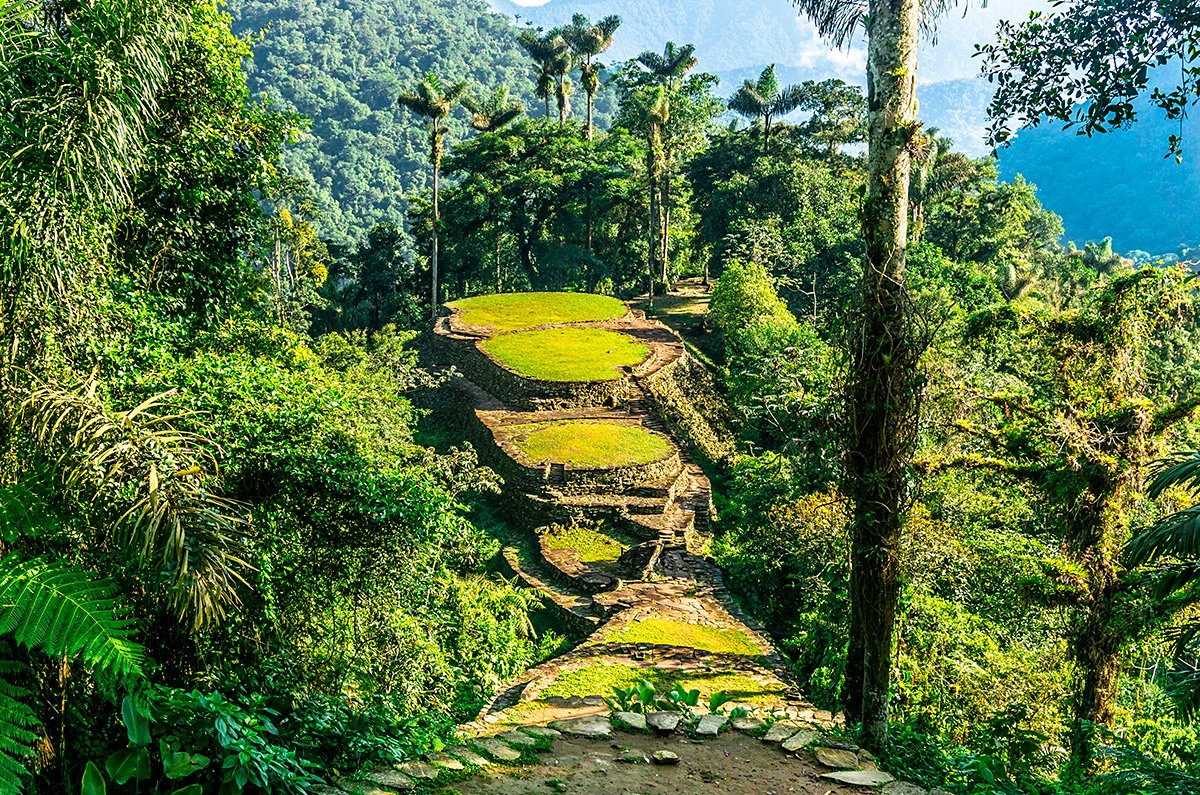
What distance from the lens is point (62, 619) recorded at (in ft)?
10.7

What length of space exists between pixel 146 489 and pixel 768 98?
112ft

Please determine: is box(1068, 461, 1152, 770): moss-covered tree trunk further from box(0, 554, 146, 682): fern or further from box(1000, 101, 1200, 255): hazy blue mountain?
box(1000, 101, 1200, 255): hazy blue mountain

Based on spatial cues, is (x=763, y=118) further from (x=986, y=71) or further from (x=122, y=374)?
(x=122, y=374)

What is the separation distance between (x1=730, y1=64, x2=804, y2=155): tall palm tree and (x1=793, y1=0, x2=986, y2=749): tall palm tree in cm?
3037

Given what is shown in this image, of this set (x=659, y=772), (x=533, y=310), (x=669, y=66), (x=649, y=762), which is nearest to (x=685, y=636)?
(x=649, y=762)

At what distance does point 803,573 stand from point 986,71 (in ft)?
25.6

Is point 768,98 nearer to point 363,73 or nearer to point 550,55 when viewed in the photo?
point 550,55

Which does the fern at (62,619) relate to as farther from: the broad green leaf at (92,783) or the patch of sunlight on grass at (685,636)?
the patch of sunlight on grass at (685,636)

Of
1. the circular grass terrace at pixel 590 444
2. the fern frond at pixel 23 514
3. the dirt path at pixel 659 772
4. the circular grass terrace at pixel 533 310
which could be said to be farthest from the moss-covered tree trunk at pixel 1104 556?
the circular grass terrace at pixel 533 310

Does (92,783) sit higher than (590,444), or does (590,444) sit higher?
(590,444)

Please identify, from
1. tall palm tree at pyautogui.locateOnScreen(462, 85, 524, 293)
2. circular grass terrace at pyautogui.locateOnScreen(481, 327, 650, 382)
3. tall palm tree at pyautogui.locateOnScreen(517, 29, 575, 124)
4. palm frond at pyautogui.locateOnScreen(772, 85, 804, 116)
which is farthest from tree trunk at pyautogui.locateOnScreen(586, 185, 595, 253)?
Answer: palm frond at pyautogui.locateOnScreen(772, 85, 804, 116)

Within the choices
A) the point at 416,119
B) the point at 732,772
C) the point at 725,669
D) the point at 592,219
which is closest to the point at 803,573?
the point at 725,669

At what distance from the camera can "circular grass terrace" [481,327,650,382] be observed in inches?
820

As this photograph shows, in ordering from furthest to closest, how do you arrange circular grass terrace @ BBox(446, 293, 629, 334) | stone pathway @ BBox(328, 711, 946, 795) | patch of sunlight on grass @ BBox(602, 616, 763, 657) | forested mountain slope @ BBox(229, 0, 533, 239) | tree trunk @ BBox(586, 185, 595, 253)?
forested mountain slope @ BBox(229, 0, 533, 239) → tree trunk @ BBox(586, 185, 595, 253) → circular grass terrace @ BBox(446, 293, 629, 334) → patch of sunlight on grass @ BBox(602, 616, 763, 657) → stone pathway @ BBox(328, 711, 946, 795)
